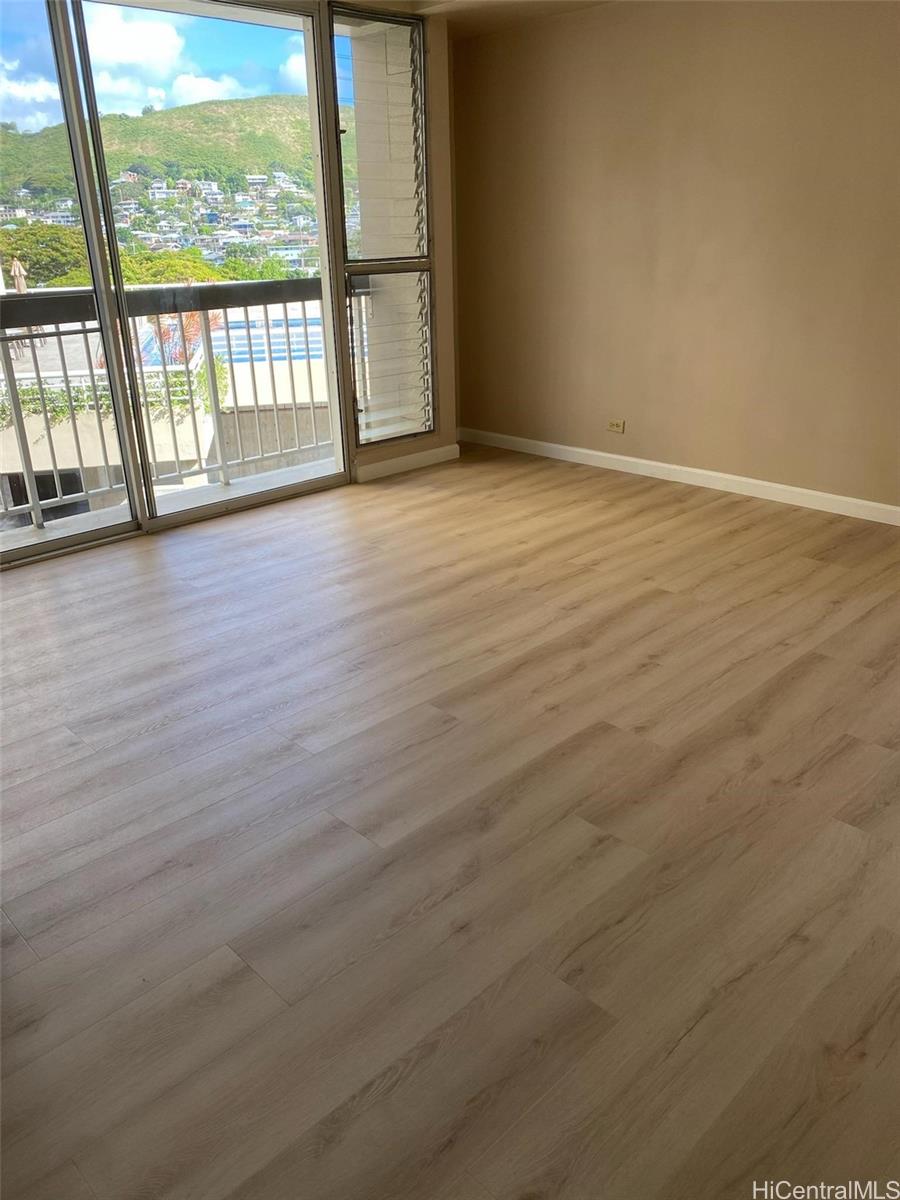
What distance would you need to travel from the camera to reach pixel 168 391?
470 centimetres

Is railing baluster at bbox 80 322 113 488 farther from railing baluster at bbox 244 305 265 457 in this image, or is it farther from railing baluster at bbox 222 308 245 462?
railing baluster at bbox 244 305 265 457

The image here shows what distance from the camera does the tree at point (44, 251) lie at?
3.65m

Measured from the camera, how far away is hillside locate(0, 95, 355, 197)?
359 centimetres

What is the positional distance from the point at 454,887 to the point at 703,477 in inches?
134

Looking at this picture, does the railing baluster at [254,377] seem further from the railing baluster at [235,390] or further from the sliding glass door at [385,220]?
the sliding glass door at [385,220]

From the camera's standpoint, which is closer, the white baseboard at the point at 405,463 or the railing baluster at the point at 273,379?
the railing baluster at the point at 273,379

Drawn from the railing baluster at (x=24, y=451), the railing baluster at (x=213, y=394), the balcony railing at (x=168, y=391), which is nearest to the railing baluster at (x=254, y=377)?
the balcony railing at (x=168, y=391)

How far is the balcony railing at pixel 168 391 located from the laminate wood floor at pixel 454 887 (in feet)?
3.44

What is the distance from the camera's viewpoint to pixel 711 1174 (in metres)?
1.31

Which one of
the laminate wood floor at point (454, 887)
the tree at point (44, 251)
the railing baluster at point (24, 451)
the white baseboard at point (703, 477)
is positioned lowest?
the laminate wood floor at point (454, 887)

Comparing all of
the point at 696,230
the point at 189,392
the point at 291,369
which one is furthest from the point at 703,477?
the point at 189,392

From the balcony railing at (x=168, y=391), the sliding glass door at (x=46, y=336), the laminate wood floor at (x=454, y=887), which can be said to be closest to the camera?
the laminate wood floor at (x=454, y=887)

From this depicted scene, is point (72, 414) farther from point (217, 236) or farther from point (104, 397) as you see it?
point (217, 236)

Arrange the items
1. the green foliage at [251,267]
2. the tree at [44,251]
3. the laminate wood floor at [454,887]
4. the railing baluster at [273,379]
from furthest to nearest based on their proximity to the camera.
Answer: the railing baluster at [273,379] < the green foliage at [251,267] < the tree at [44,251] < the laminate wood floor at [454,887]
